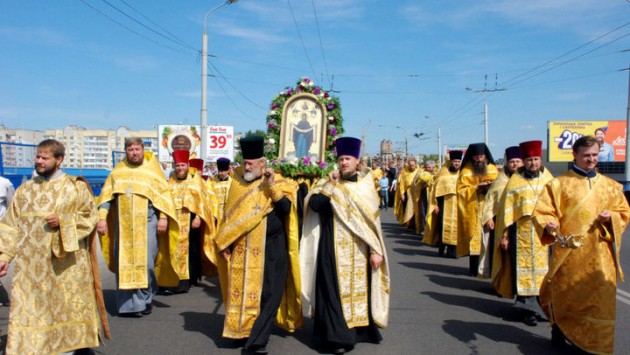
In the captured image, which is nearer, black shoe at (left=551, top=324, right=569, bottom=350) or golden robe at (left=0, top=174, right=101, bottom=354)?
golden robe at (left=0, top=174, right=101, bottom=354)

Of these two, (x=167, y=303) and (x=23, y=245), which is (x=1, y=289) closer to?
Answer: (x=167, y=303)

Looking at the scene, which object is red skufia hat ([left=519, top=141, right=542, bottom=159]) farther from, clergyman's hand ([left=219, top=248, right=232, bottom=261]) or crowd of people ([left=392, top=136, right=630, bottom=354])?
clergyman's hand ([left=219, top=248, right=232, bottom=261])

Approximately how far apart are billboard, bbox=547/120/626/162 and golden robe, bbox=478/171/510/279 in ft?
155

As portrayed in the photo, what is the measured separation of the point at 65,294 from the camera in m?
4.87

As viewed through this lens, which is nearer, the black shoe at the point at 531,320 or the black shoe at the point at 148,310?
the black shoe at the point at 531,320

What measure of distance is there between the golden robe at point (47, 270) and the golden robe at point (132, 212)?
1.92 m

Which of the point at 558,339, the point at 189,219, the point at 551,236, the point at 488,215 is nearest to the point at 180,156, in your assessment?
the point at 189,219

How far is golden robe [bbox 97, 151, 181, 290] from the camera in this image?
693 cm

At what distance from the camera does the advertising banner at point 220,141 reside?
2300 cm

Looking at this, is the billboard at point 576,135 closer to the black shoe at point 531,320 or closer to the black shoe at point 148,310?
the black shoe at point 531,320

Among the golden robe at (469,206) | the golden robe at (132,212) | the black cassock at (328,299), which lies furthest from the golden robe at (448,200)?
the golden robe at (132,212)

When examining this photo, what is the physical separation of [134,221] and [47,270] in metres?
2.23

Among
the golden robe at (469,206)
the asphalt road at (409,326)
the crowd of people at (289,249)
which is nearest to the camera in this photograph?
the crowd of people at (289,249)

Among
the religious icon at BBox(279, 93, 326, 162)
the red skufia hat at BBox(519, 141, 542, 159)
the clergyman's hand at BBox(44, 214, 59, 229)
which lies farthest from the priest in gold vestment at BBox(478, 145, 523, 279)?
the clergyman's hand at BBox(44, 214, 59, 229)
